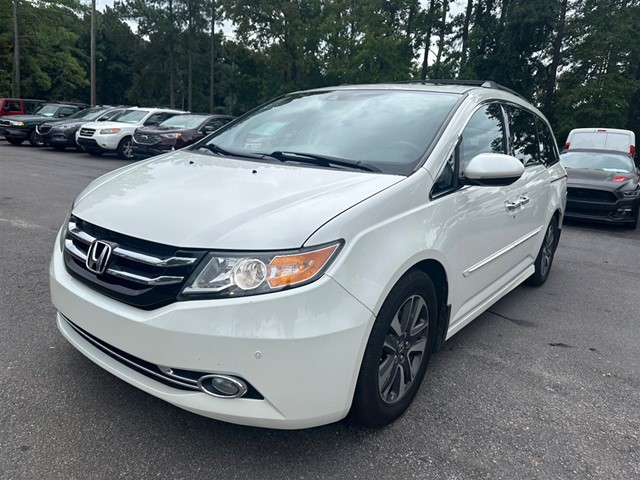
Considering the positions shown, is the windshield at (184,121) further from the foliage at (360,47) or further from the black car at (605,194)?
the foliage at (360,47)

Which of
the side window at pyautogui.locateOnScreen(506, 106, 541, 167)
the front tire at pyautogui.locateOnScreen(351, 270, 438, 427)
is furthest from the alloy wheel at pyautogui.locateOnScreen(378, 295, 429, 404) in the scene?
the side window at pyautogui.locateOnScreen(506, 106, 541, 167)

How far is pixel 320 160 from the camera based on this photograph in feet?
9.31

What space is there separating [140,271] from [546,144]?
413cm

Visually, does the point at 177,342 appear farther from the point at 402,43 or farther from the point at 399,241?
the point at 402,43

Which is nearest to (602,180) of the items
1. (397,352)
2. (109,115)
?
(397,352)

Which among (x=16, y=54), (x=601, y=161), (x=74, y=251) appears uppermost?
(x=16, y=54)

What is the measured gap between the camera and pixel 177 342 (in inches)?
75.3

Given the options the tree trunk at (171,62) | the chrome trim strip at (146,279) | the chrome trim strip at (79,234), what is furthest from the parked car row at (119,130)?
the tree trunk at (171,62)

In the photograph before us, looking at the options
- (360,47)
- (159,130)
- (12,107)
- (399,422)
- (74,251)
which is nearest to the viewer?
(74,251)

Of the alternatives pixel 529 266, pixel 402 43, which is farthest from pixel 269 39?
pixel 529 266

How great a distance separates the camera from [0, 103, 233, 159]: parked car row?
1378 centimetres

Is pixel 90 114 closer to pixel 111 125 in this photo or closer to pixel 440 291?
pixel 111 125

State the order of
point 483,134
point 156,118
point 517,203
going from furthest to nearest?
point 156,118
point 517,203
point 483,134

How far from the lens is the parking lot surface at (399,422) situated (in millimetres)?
2127
